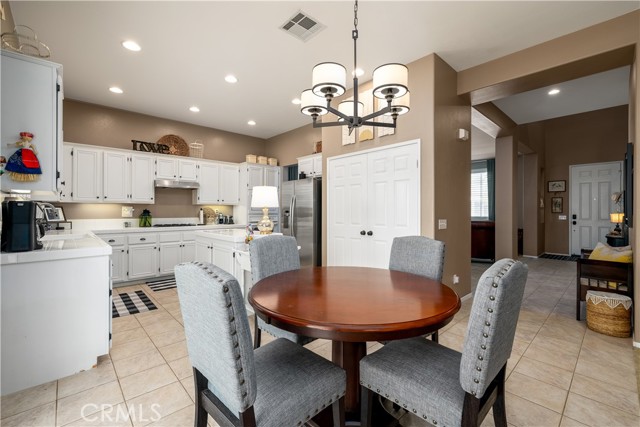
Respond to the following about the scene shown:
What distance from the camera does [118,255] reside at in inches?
176

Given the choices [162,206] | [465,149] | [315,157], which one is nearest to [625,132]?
[465,149]

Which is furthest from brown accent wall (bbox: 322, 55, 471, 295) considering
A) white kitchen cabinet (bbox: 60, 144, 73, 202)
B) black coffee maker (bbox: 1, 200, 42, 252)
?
white kitchen cabinet (bbox: 60, 144, 73, 202)

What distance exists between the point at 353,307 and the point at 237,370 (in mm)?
567

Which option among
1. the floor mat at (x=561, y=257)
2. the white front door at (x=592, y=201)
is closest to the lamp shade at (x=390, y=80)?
the floor mat at (x=561, y=257)

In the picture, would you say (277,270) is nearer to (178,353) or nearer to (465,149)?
(178,353)

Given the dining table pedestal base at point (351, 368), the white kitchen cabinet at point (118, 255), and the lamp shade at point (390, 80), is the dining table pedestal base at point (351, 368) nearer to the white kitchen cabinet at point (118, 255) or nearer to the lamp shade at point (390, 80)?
the lamp shade at point (390, 80)

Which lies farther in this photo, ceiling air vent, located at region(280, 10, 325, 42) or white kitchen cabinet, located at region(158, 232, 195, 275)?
white kitchen cabinet, located at region(158, 232, 195, 275)

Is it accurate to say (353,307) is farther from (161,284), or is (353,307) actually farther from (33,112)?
(161,284)

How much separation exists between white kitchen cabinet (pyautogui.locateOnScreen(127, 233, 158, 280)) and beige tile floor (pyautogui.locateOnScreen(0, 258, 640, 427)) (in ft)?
5.72

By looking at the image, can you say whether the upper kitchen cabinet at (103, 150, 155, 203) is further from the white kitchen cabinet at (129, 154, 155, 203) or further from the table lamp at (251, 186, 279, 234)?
the table lamp at (251, 186, 279, 234)

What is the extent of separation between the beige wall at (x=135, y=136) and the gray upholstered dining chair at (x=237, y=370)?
193 inches

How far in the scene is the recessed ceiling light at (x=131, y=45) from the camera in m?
3.03

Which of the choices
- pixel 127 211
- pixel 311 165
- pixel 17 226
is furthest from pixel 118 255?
pixel 311 165

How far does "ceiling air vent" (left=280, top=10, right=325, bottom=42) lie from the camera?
2.66 metres
